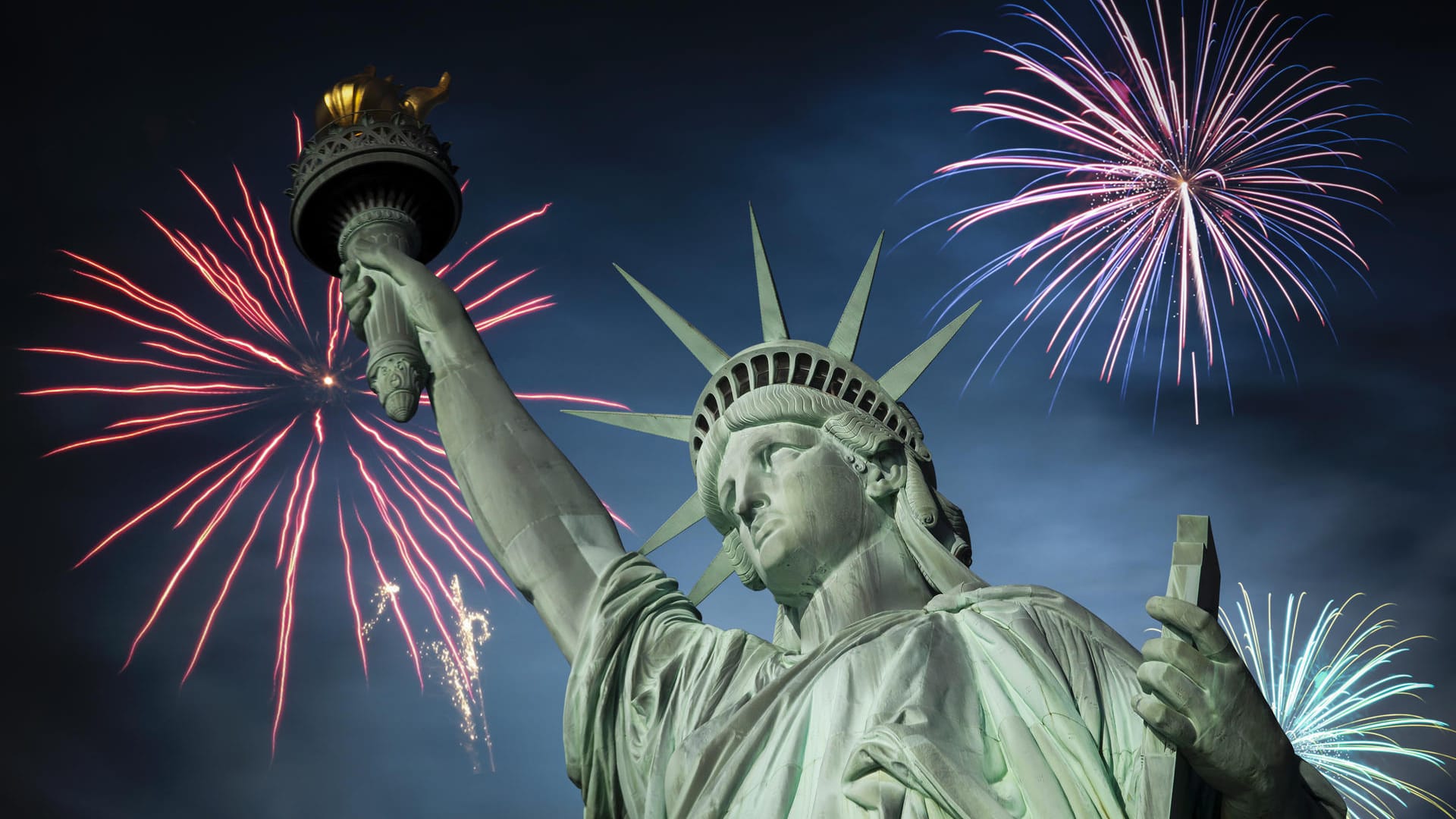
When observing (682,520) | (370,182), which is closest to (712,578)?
(682,520)

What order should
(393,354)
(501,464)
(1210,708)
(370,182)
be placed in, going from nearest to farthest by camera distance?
(1210,708), (501,464), (393,354), (370,182)

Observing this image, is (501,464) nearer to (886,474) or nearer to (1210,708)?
(886,474)

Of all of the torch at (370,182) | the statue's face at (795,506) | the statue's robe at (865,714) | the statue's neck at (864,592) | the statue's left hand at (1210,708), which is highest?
the torch at (370,182)

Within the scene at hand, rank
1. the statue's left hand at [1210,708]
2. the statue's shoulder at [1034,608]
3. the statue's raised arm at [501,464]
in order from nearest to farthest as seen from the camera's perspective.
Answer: the statue's left hand at [1210,708], the statue's shoulder at [1034,608], the statue's raised arm at [501,464]

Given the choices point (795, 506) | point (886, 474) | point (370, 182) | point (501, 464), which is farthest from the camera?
point (370, 182)

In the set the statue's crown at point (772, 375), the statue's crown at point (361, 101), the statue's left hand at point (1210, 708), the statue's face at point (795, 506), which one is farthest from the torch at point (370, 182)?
the statue's left hand at point (1210, 708)

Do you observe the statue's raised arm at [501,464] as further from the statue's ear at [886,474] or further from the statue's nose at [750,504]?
the statue's ear at [886,474]

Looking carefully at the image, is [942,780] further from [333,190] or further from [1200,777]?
[333,190]
